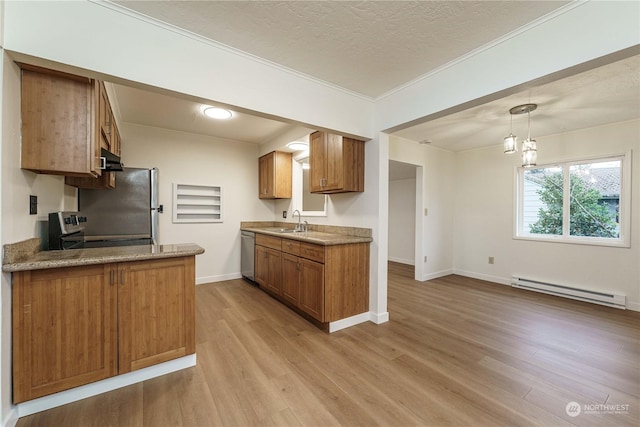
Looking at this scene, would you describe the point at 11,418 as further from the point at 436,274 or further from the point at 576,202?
the point at 576,202

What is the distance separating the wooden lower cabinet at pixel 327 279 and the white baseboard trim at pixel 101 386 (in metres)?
1.24

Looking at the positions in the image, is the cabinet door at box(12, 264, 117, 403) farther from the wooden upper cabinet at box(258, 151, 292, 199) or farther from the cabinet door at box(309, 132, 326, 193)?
the wooden upper cabinet at box(258, 151, 292, 199)

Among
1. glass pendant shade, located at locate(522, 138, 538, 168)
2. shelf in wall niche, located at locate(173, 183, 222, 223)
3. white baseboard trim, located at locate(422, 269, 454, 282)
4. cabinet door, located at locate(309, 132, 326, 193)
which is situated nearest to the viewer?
glass pendant shade, located at locate(522, 138, 538, 168)

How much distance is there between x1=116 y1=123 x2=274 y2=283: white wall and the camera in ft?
13.2

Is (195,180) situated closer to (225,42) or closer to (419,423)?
(225,42)

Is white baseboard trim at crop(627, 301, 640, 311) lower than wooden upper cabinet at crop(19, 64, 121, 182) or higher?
lower

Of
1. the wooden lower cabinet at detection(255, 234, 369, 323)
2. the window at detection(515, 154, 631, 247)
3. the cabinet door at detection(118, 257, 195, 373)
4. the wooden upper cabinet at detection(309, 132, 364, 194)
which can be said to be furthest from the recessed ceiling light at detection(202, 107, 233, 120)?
the window at detection(515, 154, 631, 247)

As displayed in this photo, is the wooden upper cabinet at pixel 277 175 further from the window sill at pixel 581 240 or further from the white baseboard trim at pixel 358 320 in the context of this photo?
the window sill at pixel 581 240

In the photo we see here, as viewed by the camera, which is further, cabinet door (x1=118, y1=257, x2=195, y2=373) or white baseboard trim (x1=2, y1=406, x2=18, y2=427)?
cabinet door (x1=118, y1=257, x2=195, y2=373)

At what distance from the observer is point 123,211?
3119mm

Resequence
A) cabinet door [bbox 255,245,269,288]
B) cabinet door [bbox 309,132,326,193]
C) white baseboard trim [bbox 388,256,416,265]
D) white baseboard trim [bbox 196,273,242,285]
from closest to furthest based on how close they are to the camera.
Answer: cabinet door [bbox 309,132,326,193] → cabinet door [bbox 255,245,269,288] → white baseboard trim [bbox 196,273,242,285] → white baseboard trim [bbox 388,256,416,265]

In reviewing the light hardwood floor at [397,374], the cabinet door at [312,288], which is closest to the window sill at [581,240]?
the light hardwood floor at [397,374]

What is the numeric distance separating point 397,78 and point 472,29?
2.49ft

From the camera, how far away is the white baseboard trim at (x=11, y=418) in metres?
1.43
